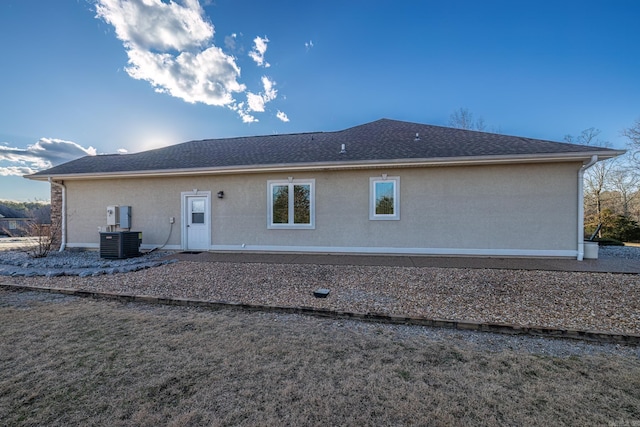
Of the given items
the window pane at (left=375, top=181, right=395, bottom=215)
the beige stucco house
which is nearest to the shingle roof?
the beige stucco house

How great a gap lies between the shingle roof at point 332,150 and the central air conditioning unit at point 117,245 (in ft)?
7.62

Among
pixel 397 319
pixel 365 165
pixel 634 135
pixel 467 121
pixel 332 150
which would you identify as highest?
pixel 467 121

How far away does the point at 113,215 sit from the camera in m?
9.76

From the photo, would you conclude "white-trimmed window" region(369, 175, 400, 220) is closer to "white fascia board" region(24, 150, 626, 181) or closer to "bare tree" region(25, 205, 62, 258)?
"white fascia board" region(24, 150, 626, 181)

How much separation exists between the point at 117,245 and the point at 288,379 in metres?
8.61

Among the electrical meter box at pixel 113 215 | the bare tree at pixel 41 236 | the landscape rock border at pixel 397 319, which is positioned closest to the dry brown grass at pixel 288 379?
the landscape rock border at pixel 397 319

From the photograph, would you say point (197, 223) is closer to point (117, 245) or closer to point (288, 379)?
point (117, 245)

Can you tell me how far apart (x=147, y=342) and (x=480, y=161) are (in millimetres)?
8614

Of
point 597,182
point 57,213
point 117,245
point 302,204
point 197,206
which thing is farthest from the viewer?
point 597,182

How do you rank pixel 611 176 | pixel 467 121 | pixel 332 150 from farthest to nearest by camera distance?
pixel 467 121 → pixel 611 176 → pixel 332 150

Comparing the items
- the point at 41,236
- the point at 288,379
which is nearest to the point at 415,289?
the point at 288,379

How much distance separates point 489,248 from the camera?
26.8 ft

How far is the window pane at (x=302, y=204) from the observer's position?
905cm

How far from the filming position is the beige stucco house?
793 centimetres
